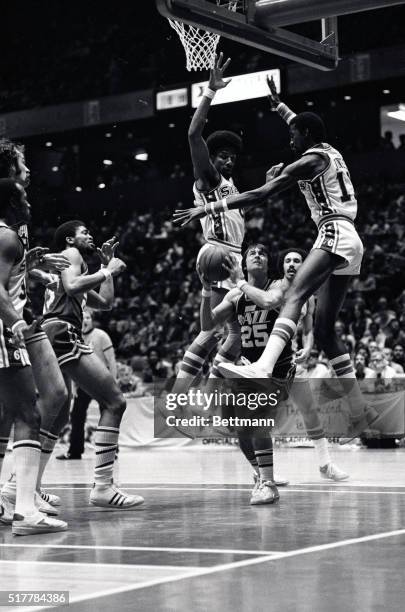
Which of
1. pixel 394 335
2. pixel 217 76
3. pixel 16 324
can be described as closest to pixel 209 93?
pixel 217 76

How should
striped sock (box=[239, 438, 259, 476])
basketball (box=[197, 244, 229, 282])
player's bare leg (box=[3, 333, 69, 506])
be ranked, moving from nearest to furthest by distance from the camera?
player's bare leg (box=[3, 333, 69, 506]) < striped sock (box=[239, 438, 259, 476]) < basketball (box=[197, 244, 229, 282])

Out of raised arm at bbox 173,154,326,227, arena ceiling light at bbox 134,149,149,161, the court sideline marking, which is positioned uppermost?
arena ceiling light at bbox 134,149,149,161

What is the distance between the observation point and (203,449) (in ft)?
55.8

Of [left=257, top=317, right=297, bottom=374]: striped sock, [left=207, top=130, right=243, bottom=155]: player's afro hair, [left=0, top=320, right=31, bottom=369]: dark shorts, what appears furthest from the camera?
[left=207, top=130, right=243, bottom=155]: player's afro hair

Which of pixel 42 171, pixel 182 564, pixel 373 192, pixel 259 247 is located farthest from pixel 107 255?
pixel 373 192

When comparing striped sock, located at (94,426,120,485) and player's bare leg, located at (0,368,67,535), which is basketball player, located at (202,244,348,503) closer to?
striped sock, located at (94,426,120,485)

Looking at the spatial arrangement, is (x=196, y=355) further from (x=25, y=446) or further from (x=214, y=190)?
(x=25, y=446)

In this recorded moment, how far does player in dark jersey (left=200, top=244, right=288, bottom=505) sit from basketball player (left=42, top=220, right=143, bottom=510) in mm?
1003

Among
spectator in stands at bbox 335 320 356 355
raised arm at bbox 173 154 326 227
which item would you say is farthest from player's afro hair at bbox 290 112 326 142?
spectator in stands at bbox 335 320 356 355

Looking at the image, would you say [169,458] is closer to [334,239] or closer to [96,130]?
[334,239]

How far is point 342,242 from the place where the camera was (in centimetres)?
759

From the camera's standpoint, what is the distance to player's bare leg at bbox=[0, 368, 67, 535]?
5.91 meters

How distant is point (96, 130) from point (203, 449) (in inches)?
546

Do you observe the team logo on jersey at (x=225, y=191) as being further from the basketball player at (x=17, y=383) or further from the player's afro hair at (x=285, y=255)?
the basketball player at (x=17, y=383)
